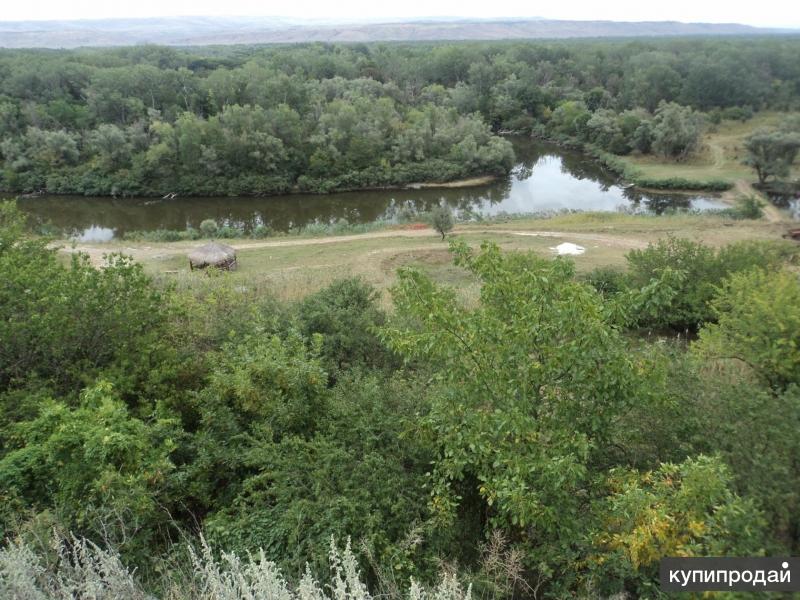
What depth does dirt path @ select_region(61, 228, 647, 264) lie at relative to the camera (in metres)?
28.4

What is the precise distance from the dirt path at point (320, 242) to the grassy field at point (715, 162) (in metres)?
25.7

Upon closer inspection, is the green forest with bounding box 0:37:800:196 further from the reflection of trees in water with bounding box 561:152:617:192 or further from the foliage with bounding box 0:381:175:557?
the foliage with bounding box 0:381:175:557

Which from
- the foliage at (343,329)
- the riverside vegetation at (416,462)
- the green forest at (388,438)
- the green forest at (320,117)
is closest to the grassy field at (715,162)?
the green forest at (320,117)

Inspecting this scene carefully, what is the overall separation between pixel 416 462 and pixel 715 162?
57.1 m

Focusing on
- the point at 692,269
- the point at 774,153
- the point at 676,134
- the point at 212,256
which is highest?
the point at 676,134

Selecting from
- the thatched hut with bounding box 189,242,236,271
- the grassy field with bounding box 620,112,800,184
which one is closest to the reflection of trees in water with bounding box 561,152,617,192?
the grassy field with bounding box 620,112,800,184

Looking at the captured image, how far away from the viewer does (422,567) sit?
612 cm

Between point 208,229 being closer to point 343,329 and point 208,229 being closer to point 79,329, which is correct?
point 343,329

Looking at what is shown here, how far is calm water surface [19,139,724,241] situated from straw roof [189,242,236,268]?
16758 mm

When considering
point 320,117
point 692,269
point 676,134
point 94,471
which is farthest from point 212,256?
point 676,134

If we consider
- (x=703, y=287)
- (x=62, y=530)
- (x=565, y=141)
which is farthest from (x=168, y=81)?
(x=62, y=530)

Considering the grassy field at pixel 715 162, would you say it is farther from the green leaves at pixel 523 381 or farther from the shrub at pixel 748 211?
the green leaves at pixel 523 381

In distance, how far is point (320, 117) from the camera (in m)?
57.5

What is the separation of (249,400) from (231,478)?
112cm
